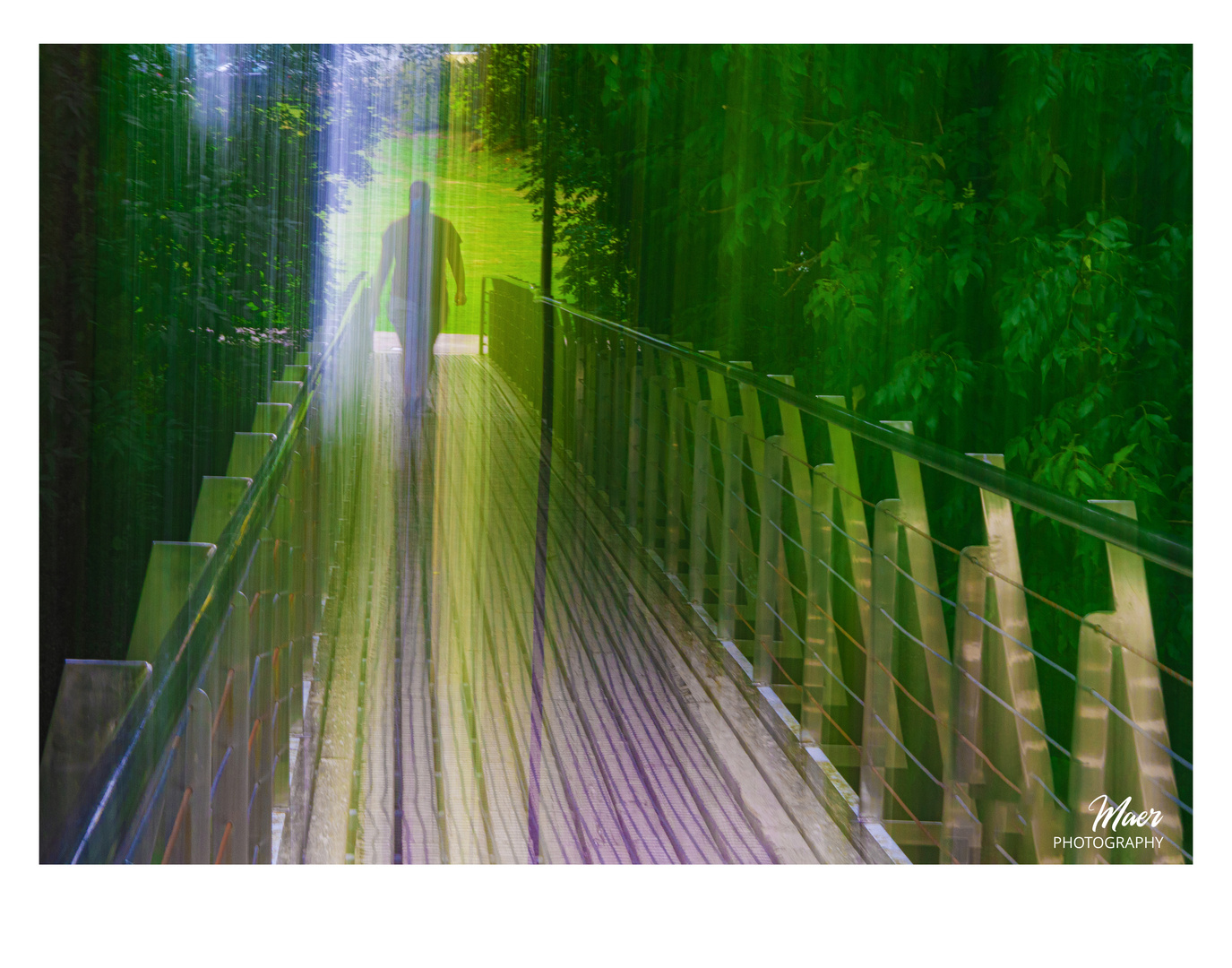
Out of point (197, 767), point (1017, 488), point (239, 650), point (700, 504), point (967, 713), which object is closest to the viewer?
point (197, 767)

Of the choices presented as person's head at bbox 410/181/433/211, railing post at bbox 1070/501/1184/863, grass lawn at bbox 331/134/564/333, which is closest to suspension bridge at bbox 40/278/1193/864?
railing post at bbox 1070/501/1184/863

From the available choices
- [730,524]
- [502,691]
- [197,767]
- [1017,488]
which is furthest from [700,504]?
[197,767]

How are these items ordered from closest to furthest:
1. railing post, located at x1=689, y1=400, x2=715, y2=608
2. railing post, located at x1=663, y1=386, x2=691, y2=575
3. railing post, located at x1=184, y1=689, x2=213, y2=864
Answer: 1. railing post, located at x1=184, y1=689, x2=213, y2=864
2. railing post, located at x1=689, y1=400, x2=715, y2=608
3. railing post, located at x1=663, y1=386, x2=691, y2=575

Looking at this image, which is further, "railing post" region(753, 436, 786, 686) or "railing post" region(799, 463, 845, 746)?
"railing post" region(753, 436, 786, 686)

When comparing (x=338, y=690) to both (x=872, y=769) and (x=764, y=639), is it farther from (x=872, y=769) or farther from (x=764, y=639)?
(x=872, y=769)

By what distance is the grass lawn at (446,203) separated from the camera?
7.34 ft

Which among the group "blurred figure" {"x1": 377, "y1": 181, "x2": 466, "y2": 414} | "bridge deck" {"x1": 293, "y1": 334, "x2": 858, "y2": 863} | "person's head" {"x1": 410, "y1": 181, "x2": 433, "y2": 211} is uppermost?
"person's head" {"x1": 410, "y1": 181, "x2": 433, "y2": 211}

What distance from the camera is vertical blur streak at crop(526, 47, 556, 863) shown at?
2.08 metres

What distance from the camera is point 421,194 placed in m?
2.25

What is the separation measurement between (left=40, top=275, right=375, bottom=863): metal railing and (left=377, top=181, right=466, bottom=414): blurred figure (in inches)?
3.1

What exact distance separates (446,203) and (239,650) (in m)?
1.18

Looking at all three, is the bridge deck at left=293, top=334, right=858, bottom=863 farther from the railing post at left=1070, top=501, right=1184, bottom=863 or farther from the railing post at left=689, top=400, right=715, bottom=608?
the railing post at left=1070, top=501, right=1184, bottom=863

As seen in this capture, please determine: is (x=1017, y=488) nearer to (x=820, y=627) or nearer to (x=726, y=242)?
(x=820, y=627)

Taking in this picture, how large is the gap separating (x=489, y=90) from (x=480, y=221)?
0.27 m
